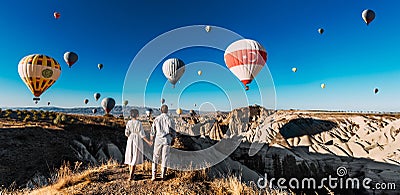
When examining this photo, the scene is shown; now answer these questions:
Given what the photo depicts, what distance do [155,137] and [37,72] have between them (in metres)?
18.5

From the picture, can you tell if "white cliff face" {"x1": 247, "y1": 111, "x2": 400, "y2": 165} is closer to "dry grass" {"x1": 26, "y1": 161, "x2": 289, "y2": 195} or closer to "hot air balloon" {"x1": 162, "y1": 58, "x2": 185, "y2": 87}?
"hot air balloon" {"x1": 162, "y1": 58, "x2": 185, "y2": 87}

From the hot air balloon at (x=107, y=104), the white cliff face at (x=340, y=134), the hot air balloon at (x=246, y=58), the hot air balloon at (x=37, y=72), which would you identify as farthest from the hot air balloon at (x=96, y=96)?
the white cliff face at (x=340, y=134)

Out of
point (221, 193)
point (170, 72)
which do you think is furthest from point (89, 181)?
point (170, 72)

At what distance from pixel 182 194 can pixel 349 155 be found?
47696 millimetres

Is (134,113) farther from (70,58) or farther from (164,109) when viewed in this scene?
(70,58)

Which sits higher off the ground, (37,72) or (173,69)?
(173,69)

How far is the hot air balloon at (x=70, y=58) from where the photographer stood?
24166 millimetres

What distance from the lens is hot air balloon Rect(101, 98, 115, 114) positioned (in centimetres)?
3017

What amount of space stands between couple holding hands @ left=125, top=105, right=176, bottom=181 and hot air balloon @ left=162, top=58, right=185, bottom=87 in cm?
1429

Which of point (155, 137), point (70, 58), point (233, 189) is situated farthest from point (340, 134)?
point (155, 137)

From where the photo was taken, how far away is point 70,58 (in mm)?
24250

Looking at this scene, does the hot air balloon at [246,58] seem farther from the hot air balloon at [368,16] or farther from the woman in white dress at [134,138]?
the hot air balloon at [368,16]

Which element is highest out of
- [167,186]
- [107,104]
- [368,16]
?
[368,16]

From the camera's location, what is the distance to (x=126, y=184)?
19.1 ft
